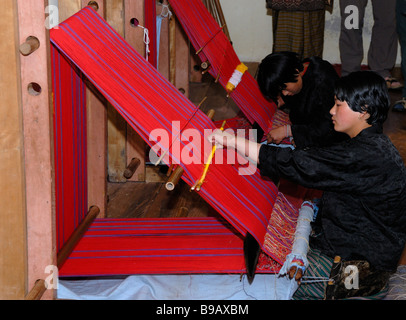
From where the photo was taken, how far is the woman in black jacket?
3115 millimetres

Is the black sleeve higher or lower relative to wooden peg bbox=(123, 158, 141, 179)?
higher

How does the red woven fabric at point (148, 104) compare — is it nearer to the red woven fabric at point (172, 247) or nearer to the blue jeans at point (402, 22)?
the red woven fabric at point (172, 247)

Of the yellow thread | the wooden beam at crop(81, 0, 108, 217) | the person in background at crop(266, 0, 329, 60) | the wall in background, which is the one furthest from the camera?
the wall in background

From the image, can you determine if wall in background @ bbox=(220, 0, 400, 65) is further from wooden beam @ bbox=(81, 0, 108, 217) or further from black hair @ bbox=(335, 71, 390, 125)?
black hair @ bbox=(335, 71, 390, 125)

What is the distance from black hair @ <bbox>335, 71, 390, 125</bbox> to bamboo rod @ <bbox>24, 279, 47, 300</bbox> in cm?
128

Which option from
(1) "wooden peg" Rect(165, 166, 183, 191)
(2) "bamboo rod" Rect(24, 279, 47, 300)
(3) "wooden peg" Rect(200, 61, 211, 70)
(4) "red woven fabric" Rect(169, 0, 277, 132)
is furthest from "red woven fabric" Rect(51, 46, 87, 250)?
(4) "red woven fabric" Rect(169, 0, 277, 132)

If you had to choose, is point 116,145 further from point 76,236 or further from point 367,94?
point 367,94

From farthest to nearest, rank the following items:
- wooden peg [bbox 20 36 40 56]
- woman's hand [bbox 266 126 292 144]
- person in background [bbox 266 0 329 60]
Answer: person in background [bbox 266 0 329 60] → woman's hand [bbox 266 126 292 144] → wooden peg [bbox 20 36 40 56]

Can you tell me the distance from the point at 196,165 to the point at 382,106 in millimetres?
713

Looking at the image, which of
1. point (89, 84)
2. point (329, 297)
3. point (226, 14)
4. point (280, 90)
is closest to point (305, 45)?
point (226, 14)

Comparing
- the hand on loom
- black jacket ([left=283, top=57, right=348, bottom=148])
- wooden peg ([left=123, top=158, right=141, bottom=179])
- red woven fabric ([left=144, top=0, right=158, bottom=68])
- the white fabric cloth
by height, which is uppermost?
red woven fabric ([left=144, top=0, right=158, bottom=68])

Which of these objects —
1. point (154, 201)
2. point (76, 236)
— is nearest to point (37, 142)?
point (76, 236)

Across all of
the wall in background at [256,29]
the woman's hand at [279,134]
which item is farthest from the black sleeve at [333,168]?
the wall in background at [256,29]

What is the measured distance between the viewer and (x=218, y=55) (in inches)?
146
